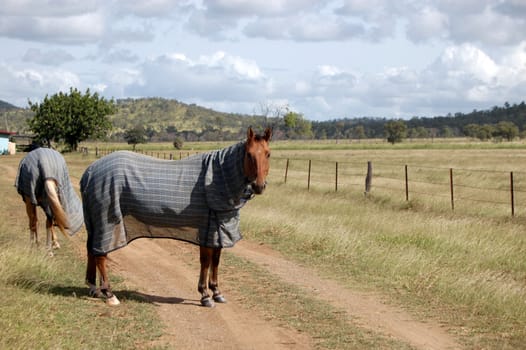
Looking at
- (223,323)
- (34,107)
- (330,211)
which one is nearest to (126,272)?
(223,323)

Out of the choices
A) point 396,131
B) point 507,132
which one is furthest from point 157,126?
point 507,132

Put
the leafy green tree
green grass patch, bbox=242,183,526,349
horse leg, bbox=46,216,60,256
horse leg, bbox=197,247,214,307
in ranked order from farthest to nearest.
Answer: the leafy green tree < horse leg, bbox=46,216,60,256 < green grass patch, bbox=242,183,526,349 < horse leg, bbox=197,247,214,307

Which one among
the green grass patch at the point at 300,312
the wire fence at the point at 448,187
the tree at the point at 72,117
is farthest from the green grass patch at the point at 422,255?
the tree at the point at 72,117

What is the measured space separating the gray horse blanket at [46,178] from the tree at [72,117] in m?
62.8

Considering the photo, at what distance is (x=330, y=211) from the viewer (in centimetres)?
1820

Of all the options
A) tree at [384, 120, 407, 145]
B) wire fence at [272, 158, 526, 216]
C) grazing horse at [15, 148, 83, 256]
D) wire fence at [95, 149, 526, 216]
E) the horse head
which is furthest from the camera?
tree at [384, 120, 407, 145]

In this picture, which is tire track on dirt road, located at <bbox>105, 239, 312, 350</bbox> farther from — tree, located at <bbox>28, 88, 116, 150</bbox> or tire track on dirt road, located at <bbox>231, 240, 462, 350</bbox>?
tree, located at <bbox>28, 88, 116, 150</bbox>

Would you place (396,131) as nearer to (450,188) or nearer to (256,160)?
(450,188)

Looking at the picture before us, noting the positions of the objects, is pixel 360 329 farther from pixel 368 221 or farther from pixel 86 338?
pixel 368 221

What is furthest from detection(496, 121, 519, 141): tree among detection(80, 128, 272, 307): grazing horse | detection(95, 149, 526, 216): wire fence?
detection(80, 128, 272, 307): grazing horse

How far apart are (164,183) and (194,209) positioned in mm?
484

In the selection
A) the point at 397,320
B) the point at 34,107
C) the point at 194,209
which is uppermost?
the point at 34,107

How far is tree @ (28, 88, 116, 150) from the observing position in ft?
232

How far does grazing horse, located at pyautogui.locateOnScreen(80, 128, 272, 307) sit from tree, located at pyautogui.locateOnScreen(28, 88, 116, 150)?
65.5m
